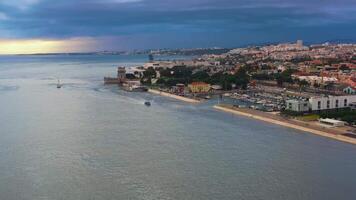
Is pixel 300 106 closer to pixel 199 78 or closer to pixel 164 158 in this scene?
pixel 164 158

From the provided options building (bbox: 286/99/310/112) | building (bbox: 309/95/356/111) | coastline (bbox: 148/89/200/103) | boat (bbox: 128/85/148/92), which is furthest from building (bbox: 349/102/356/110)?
boat (bbox: 128/85/148/92)

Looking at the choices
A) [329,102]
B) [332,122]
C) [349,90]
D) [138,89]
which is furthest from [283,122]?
[138,89]

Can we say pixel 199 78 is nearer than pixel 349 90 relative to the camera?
No

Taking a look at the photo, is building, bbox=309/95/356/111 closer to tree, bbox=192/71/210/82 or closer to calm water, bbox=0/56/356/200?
calm water, bbox=0/56/356/200

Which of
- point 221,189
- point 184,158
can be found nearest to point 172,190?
point 221,189

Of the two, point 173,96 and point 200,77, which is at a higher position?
point 200,77

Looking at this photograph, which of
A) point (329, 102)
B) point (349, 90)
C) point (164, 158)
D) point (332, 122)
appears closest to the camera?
point (164, 158)

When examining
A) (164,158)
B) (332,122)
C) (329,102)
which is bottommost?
(164,158)
